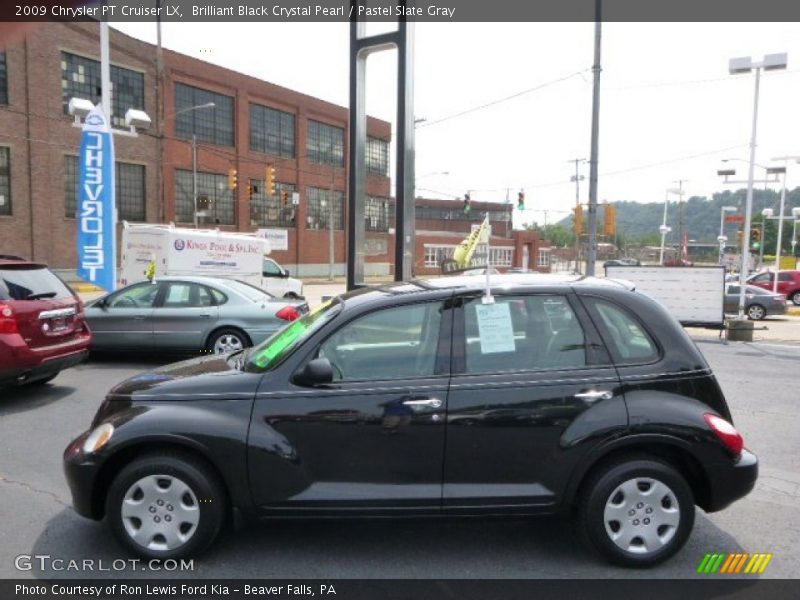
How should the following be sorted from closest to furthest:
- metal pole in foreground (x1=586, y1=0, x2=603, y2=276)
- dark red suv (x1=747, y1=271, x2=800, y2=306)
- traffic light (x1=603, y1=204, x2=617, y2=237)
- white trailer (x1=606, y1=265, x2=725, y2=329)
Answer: white trailer (x1=606, y1=265, x2=725, y2=329) → metal pole in foreground (x1=586, y1=0, x2=603, y2=276) → traffic light (x1=603, y1=204, x2=617, y2=237) → dark red suv (x1=747, y1=271, x2=800, y2=306)

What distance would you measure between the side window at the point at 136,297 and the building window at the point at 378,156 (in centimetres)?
4396

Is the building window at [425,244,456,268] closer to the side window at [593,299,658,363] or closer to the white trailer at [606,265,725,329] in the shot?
the white trailer at [606,265,725,329]

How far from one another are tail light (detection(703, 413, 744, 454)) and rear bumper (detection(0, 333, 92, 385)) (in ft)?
21.5

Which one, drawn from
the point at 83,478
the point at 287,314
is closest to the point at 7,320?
the point at 287,314

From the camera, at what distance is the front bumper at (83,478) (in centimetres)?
356

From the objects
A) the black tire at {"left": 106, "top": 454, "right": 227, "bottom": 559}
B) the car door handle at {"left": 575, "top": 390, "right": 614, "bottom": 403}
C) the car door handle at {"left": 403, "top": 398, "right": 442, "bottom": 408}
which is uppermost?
the car door handle at {"left": 575, "top": 390, "right": 614, "bottom": 403}

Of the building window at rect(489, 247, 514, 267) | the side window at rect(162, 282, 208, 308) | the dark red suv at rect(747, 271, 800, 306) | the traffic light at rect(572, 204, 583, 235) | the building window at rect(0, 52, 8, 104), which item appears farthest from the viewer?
the building window at rect(489, 247, 514, 267)

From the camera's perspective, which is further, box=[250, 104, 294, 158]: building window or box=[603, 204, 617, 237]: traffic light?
box=[250, 104, 294, 158]: building window

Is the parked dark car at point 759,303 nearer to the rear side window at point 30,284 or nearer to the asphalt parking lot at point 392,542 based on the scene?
the asphalt parking lot at point 392,542

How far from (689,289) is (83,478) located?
15030 mm

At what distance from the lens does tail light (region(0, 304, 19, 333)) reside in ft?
21.7

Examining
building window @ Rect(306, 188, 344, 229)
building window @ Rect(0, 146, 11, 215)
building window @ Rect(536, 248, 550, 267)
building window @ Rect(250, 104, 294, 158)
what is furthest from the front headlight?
building window @ Rect(536, 248, 550, 267)

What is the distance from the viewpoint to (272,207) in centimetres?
4594

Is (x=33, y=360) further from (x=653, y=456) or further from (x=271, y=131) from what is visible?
(x=271, y=131)
